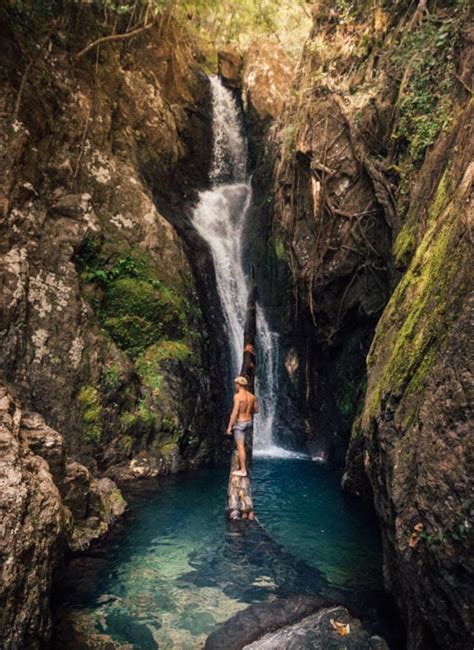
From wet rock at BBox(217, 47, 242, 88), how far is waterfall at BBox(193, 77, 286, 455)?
492 millimetres

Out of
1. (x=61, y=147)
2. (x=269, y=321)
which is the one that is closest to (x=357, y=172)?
(x=269, y=321)

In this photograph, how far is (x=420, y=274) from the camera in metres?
5.33

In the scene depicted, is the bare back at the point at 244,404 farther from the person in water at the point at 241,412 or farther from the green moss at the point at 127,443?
the green moss at the point at 127,443

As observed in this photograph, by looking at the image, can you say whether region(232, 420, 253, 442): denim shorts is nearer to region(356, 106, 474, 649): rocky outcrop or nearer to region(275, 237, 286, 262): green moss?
region(356, 106, 474, 649): rocky outcrop

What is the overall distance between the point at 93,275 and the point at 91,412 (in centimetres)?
326

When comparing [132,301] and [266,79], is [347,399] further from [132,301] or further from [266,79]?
[266,79]

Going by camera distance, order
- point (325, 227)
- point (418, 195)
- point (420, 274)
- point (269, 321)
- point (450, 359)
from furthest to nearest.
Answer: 1. point (269, 321)
2. point (325, 227)
3. point (418, 195)
4. point (420, 274)
5. point (450, 359)

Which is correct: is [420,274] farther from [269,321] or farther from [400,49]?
[269,321]

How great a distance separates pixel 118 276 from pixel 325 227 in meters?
5.44

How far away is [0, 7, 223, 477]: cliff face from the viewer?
9.14 meters

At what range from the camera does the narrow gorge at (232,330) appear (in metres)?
3.76

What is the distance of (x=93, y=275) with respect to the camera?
10562 millimetres

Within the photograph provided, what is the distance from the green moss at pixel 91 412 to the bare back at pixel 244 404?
3.53m

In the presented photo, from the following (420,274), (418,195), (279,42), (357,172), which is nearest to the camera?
(420,274)
